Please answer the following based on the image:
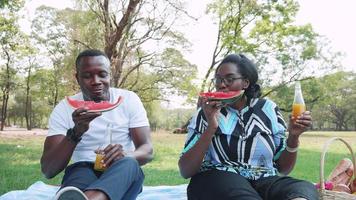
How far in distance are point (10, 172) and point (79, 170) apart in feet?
16.5

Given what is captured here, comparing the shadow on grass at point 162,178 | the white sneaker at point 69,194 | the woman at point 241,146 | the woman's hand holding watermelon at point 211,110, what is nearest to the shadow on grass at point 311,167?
the shadow on grass at point 162,178

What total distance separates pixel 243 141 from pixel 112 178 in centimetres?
104

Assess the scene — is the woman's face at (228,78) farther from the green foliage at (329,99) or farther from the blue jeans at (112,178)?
the green foliage at (329,99)

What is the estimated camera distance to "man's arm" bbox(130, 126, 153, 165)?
3299 mm

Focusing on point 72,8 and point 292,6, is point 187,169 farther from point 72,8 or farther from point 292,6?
point 292,6

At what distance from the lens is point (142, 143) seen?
3406 mm

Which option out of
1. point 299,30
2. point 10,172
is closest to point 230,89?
point 10,172

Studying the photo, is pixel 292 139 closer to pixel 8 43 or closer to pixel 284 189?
pixel 284 189

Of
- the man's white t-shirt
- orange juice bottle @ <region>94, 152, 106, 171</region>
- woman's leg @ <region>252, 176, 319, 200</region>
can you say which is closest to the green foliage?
the man's white t-shirt

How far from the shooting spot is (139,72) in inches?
1109

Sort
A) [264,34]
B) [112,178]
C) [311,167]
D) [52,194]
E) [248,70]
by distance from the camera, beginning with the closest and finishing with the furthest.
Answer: [112,178] → [248,70] → [52,194] → [311,167] → [264,34]

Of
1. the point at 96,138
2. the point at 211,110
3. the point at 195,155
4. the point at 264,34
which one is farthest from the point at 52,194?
the point at 264,34

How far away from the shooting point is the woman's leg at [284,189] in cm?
267

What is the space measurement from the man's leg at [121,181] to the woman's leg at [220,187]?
423 mm
